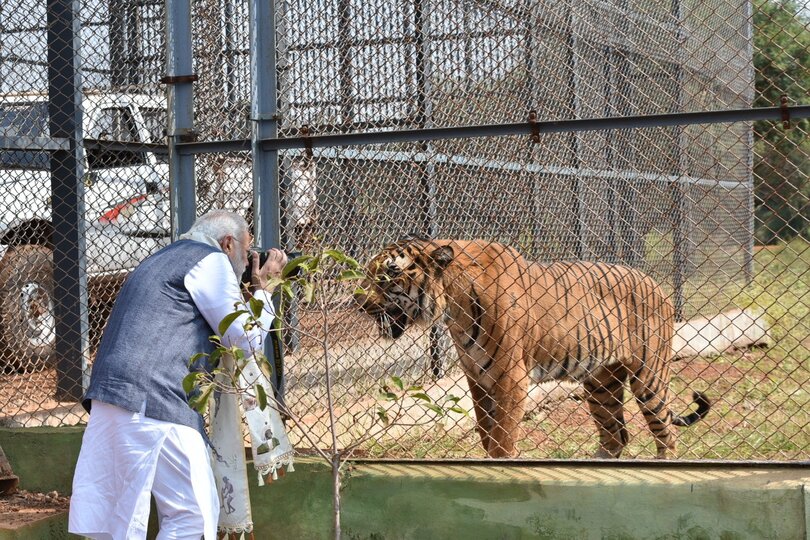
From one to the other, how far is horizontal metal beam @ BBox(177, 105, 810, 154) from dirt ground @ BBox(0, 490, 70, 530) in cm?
176

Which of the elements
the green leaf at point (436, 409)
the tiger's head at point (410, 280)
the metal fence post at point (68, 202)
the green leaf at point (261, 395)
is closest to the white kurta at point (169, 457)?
the green leaf at point (261, 395)

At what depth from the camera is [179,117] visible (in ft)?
13.7

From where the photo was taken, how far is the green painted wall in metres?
3.29

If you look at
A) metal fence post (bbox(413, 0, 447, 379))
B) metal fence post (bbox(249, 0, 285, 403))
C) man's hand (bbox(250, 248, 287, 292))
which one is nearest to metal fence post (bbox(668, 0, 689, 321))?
metal fence post (bbox(413, 0, 447, 379))

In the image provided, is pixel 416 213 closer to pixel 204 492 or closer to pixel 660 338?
pixel 660 338

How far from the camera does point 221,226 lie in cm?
354

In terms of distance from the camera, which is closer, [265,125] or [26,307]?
[265,125]

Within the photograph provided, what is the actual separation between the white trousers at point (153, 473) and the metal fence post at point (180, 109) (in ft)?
3.62

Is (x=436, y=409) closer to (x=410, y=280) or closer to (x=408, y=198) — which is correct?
(x=410, y=280)

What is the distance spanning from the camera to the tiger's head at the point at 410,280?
496 cm

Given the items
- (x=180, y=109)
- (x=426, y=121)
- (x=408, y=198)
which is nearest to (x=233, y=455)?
(x=180, y=109)

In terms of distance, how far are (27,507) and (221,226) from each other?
6.01ft

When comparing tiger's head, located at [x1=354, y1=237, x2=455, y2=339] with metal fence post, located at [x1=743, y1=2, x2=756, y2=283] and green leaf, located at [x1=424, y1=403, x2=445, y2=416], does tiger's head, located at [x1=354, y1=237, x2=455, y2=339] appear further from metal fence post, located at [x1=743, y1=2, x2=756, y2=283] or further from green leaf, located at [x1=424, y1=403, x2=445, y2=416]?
green leaf, located at [x1=424, y1=403, x2=445, y2=416]

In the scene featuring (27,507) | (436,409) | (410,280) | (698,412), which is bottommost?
(27,507)
